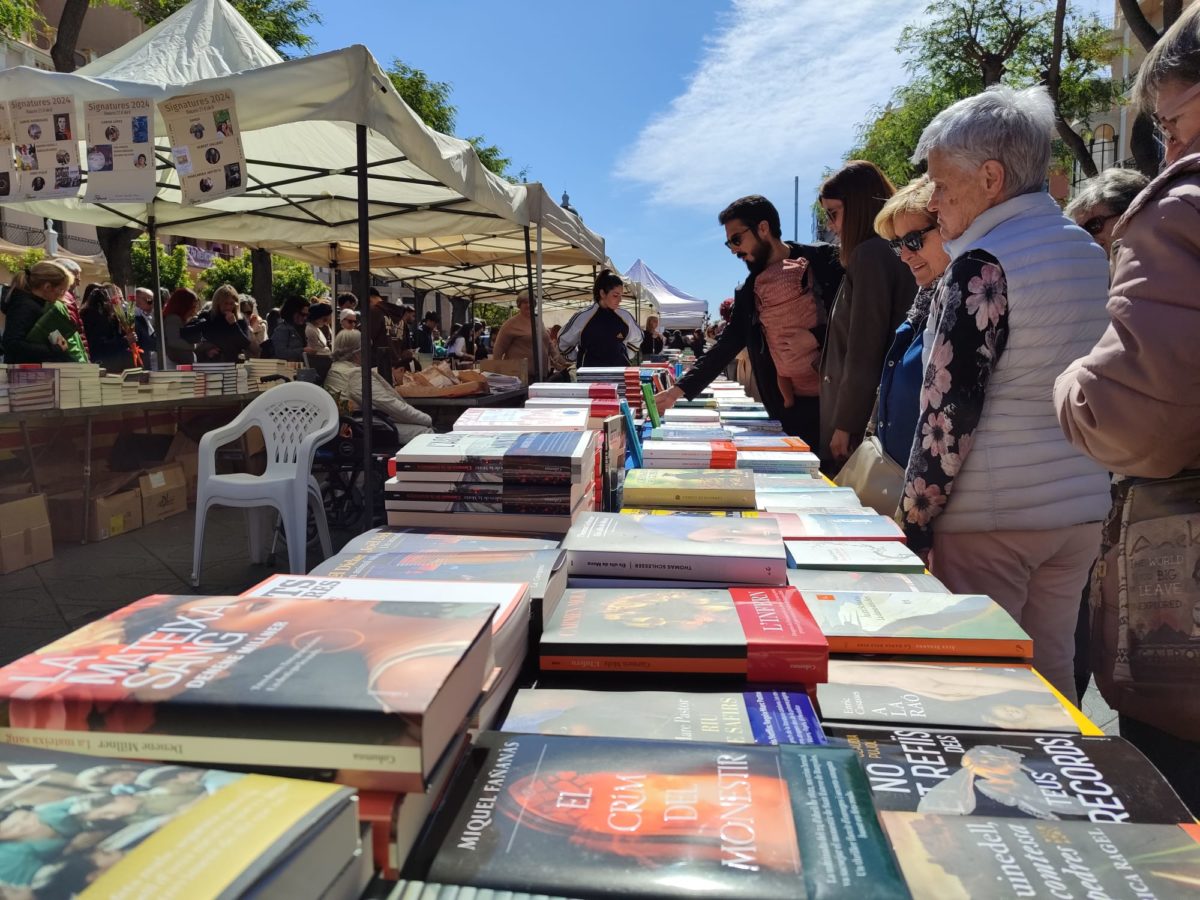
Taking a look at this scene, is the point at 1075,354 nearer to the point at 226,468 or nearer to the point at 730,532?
the point at 730,532

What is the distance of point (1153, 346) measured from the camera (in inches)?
41.0

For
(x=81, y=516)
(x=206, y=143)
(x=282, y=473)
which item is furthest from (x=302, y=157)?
(x=81, y=516)

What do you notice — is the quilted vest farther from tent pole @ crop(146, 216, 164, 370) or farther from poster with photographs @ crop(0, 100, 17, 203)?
tent pole @ crop(146, 216, 164, 370)

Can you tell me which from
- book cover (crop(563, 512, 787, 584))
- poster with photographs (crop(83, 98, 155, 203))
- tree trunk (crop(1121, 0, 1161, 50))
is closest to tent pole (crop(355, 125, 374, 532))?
poster with photographs (crop(83, 98, 155, 203))

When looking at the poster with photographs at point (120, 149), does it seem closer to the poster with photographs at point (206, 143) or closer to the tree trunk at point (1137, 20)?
the poster with photographs at point (206, 143)

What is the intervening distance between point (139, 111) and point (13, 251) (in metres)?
23.1

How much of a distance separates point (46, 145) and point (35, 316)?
63.4 inches

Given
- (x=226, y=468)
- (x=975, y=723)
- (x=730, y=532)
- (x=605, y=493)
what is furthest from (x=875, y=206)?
(x=226, y=468)

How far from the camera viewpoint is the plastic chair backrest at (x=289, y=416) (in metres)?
4.41

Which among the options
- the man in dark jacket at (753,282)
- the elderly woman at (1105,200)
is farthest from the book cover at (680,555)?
the elderly woman at (1105,200)

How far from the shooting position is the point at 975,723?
0.87m

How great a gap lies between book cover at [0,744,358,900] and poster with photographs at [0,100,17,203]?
440 centimetres

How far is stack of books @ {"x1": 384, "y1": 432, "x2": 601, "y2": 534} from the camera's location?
135 centimetres

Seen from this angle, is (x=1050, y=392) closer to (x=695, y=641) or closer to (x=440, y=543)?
(x=695, y=641)
